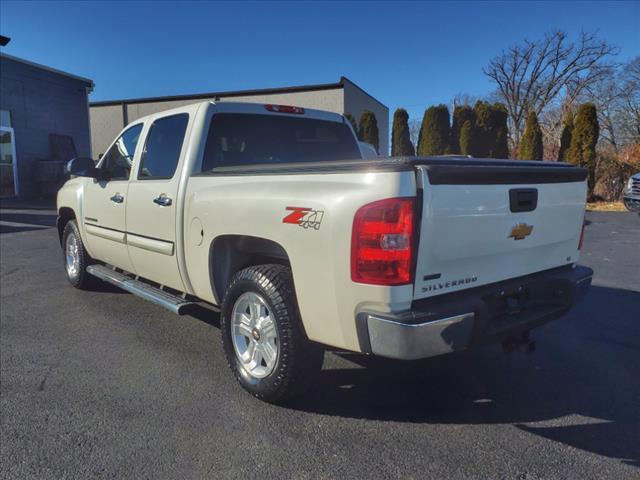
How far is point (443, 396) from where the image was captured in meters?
3.20

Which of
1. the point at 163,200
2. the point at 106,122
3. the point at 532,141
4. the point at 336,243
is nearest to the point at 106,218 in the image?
the point at 163,200

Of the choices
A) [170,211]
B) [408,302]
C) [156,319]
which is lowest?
[156,319]

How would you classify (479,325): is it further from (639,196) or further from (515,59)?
(515,59)

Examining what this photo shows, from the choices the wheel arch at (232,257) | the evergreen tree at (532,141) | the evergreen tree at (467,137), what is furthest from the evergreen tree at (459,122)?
the wheel arch at (232,257)

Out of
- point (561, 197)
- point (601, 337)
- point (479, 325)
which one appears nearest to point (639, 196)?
point (601, 337)

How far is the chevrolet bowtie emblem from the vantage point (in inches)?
112

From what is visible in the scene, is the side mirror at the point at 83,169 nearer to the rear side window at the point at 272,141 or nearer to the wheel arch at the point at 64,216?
the wheel arch at the point at 64,216

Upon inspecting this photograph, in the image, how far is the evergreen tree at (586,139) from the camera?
1759 cm

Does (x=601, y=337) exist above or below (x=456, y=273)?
below

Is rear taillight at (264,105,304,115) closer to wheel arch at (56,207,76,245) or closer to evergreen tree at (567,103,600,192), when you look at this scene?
wheel arch at (56,207,76,245)

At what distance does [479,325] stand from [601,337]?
Answer: 235cm

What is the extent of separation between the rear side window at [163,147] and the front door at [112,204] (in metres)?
→ 0.28

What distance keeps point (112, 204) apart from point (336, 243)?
3011mm

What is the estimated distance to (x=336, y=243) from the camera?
2.46m
